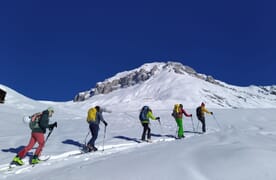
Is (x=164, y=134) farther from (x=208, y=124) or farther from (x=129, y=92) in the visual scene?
(x=129, y=92)

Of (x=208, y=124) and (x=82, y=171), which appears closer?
(x=82, y=171)

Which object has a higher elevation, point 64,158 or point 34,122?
point 34,122

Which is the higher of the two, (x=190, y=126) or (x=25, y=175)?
(x=190, y=126)

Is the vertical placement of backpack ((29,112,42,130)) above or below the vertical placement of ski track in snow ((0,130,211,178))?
above

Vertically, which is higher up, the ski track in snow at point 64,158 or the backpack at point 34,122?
the backpack at point 34,122

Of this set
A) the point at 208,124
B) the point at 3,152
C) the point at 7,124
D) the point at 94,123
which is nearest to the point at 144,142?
the point at 94,123

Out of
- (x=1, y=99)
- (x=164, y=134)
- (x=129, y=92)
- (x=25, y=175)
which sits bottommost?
(x=25, y=175)

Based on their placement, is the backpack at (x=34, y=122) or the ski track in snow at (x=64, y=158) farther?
the backpack at (x=34, y=122)

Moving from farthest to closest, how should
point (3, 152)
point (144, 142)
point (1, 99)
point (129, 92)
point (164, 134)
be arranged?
point (129, 92)
point (1, 99)
point (164, 134)
point (144, 142)
point (3, 152)

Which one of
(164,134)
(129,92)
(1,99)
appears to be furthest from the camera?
(129,92)

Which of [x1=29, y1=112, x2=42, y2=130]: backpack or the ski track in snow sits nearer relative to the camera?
the ski track in snow

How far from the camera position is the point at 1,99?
36.2 m

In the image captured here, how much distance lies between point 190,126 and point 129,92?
17894 centimetres

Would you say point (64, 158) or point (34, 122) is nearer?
point (34, 122)
